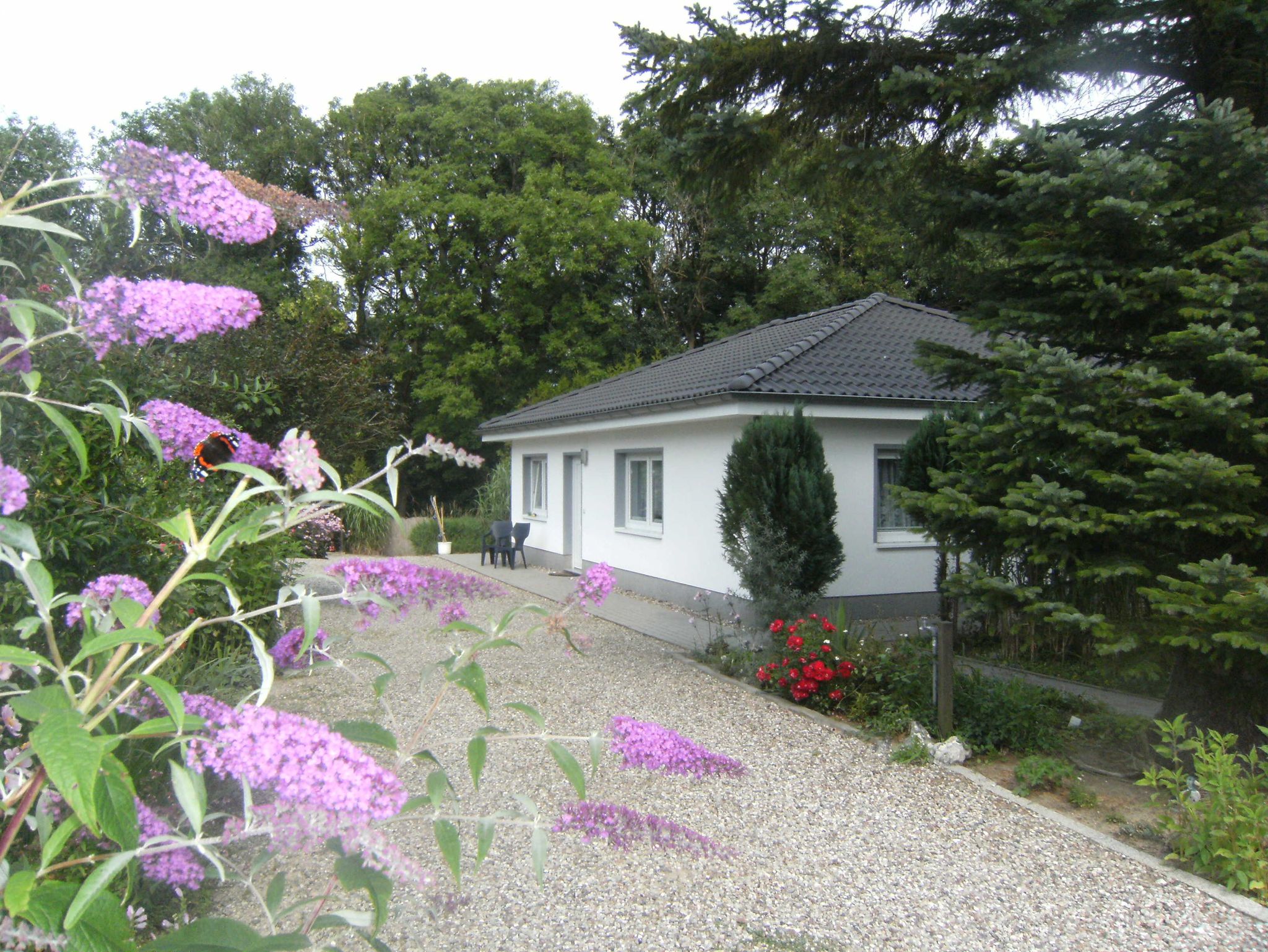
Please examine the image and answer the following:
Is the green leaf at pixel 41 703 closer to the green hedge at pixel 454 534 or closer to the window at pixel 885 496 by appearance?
the window at pixel 885 496

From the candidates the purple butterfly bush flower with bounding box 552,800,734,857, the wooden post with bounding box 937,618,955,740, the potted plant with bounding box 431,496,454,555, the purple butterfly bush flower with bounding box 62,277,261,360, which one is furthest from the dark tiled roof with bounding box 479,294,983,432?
the purple butterfly bush flower with bounding box 62,277,261,360

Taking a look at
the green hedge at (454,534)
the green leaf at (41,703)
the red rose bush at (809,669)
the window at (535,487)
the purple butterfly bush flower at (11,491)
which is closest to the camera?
the green leaf at (41,703)

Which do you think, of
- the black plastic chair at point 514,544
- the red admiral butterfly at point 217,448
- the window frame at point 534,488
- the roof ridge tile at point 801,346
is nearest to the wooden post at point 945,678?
the red admiral butterfly at point 217,448

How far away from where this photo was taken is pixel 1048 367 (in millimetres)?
4797

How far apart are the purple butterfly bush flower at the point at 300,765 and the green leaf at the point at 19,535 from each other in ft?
1.16

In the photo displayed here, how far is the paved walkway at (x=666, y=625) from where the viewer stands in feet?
24.2

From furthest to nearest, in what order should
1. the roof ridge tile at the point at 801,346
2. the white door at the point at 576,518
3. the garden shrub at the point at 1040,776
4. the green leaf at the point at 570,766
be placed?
the white door at the point at 576,518 < the roof ridge tile at the point at 801,346 < the garden shrub at the point at 1040,776 < the green leaf at the point at 570,766

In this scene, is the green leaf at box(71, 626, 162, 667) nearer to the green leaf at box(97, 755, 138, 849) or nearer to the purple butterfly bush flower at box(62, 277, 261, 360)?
the green leaf at box(97, 755, 138, 849)

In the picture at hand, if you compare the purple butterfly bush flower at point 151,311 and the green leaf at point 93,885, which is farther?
the purple butterfly bush flower at point 151,311

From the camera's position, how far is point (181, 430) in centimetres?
185

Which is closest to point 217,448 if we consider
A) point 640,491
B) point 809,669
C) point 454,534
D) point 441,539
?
point 809,669

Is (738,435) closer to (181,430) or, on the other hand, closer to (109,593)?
(181,430)

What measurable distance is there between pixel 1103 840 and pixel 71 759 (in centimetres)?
477

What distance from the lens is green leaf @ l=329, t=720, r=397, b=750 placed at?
5.09 feet
